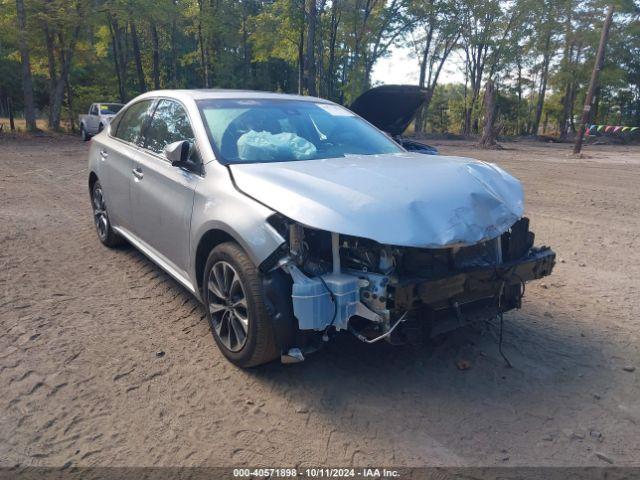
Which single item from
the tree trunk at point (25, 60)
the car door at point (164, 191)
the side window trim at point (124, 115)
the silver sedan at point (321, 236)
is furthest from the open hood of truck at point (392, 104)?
the tree trunk at point (25, 60)

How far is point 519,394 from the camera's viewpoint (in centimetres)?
298

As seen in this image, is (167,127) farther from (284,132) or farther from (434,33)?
(434,33)

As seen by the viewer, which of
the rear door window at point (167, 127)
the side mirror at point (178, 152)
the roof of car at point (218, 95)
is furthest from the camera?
the roof of car at point (218, 95)

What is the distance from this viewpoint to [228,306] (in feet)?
10.4

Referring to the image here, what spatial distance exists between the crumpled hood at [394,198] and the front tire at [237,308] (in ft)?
1.42

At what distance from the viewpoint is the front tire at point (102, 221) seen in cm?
546

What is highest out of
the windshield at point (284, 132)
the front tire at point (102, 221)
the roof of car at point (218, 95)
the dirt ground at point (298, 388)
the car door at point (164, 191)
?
the roof of car at point (218, 95)

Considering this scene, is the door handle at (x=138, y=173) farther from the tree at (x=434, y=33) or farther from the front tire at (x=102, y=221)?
the tree at (x=434, y=33)

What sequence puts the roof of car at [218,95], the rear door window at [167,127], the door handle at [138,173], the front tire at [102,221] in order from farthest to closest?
1. the front tire at [102,221]
2. the door handle at [138,173]
3. the roof of car at [218,95]
4. the rear door window at [167,127]

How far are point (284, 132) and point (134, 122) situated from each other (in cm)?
185

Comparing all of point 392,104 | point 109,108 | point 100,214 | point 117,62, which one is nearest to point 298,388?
point 100,214

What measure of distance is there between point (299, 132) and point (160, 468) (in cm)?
265

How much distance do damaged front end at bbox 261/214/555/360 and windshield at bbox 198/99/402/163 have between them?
3.18 ft

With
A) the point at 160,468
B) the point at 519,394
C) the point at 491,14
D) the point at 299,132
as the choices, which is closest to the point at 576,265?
the point at 519,394
